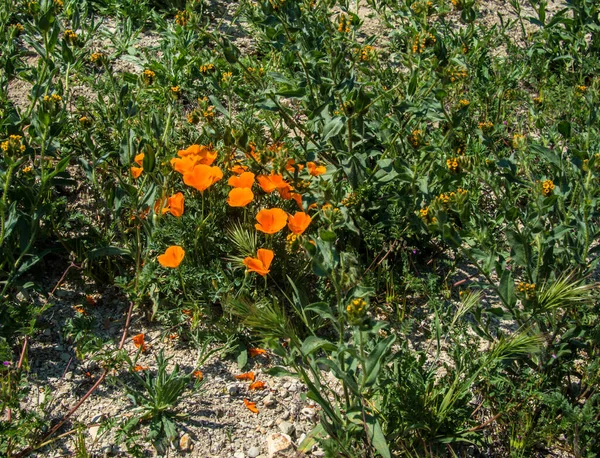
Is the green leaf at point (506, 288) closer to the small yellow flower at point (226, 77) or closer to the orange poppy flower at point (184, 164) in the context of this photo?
the orange poppy flower at point (184, 164)

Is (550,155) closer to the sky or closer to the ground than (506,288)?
closer to the sky

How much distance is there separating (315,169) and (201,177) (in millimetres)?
510

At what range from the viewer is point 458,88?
412 centimetres

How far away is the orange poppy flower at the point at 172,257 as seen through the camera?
2801 millimetres

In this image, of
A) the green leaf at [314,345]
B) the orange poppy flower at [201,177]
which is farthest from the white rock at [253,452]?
the orange poppy flower at [201,177]

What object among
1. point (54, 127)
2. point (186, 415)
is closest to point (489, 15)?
point (54, 127)

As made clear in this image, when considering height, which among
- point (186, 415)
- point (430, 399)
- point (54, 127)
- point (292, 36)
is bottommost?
point (186, 415)

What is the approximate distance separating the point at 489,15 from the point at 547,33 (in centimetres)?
76

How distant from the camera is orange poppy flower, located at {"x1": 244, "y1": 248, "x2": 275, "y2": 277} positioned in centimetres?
274

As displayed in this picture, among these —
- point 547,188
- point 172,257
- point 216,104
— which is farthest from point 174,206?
point 547,188

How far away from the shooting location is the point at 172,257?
282 cm

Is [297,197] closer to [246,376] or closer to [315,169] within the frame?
[315,169]

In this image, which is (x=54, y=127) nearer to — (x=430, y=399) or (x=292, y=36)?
(x=292, y=36)

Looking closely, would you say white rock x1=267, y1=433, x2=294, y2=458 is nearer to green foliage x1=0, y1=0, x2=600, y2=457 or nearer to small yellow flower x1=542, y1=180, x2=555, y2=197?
green foliage x1=0, y1=0, x2=600, y2=457
